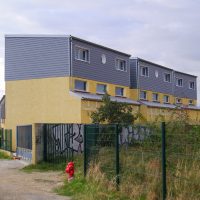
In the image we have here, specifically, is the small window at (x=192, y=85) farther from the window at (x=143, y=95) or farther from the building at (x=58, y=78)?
the building at (x=58, y=78)

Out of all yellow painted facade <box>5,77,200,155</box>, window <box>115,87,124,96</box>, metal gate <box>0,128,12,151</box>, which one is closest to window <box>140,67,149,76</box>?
window <box>115,87,124,96</box>

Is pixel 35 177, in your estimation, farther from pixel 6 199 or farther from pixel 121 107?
pixel 121 107

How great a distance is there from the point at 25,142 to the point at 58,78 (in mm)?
9892

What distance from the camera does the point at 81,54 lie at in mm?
35094

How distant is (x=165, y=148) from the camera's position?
959cm

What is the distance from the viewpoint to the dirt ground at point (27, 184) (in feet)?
39.2

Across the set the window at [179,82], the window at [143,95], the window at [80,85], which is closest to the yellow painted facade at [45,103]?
the window at [80,85]

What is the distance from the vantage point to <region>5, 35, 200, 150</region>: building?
3241 cm

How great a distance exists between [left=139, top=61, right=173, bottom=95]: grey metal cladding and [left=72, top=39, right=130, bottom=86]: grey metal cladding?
3.95 metres

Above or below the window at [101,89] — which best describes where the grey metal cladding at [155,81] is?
above

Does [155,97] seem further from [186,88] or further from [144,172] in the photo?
[144,172]

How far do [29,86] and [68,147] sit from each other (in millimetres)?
14655

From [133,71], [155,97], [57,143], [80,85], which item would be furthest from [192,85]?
[57,143]

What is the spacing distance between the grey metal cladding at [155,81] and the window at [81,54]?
10.2m
